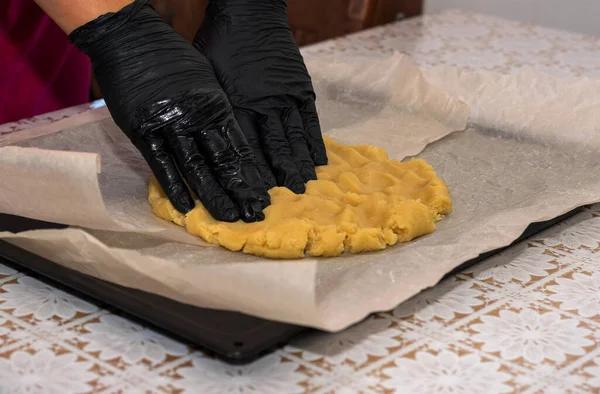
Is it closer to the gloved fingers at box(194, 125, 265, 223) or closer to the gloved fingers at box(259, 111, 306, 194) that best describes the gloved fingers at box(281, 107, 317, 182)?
the gloved fingers at box(259, 111, 306, 194)

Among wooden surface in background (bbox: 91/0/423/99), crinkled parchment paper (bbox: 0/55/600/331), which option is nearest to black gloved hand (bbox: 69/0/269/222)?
crinkled parchment paper (bbox: 0/55/600/331)

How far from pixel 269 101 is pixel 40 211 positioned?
24.1 inches

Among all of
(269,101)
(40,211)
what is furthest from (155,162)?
(269,101)

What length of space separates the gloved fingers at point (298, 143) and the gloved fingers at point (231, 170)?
0.15m

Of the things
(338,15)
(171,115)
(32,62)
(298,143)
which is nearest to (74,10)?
(171,115)

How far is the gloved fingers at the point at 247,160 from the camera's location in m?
1.55

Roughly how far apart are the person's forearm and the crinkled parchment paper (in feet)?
0.83

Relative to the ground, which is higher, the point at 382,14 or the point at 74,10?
the point at 74,10

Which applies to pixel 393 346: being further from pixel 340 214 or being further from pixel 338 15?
pixel 338 15

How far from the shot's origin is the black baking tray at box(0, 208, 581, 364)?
1107mm

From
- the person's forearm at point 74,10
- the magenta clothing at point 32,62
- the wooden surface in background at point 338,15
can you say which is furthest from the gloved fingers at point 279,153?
the wooden surface in background at point 338,15

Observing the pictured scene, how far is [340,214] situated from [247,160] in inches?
8.8

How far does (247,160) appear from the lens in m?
1.59

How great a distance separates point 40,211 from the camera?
140 cm
